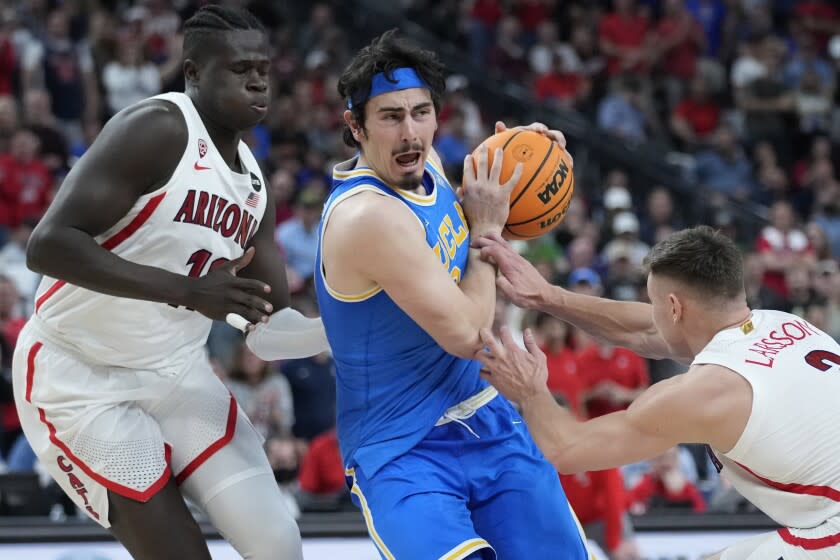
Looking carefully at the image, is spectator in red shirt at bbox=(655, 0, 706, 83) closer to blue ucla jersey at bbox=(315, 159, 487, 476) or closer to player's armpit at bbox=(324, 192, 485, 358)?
blue ucla jersey at bbox=(315, 159, 487, 476)

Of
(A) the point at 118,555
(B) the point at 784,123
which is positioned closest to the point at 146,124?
(A) the point at 118,555

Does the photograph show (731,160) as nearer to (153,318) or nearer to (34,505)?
(34,505)

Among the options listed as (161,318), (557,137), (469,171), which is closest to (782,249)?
(557,137)

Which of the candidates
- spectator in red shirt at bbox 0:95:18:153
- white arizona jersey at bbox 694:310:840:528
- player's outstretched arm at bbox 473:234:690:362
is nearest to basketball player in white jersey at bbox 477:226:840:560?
white arizona jersey at bbox 694:310:840:528

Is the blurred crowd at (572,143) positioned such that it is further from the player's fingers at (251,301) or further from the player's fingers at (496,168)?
the player's fingers at (251,301)

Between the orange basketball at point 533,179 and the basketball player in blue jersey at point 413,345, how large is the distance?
0.14 m

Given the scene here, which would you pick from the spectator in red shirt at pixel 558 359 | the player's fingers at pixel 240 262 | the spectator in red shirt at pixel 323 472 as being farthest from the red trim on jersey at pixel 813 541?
the spectator in red shirt at pixel 558 359

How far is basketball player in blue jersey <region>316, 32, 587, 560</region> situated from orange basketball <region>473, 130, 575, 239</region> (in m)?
0.14

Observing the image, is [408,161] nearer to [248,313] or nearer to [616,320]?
[248,313]

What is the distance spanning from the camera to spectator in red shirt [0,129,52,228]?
33.0 feet

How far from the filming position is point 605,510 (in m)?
6.79

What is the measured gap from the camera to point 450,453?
4.00 m

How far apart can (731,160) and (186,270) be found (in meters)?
10.9

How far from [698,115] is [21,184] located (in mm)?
8204
